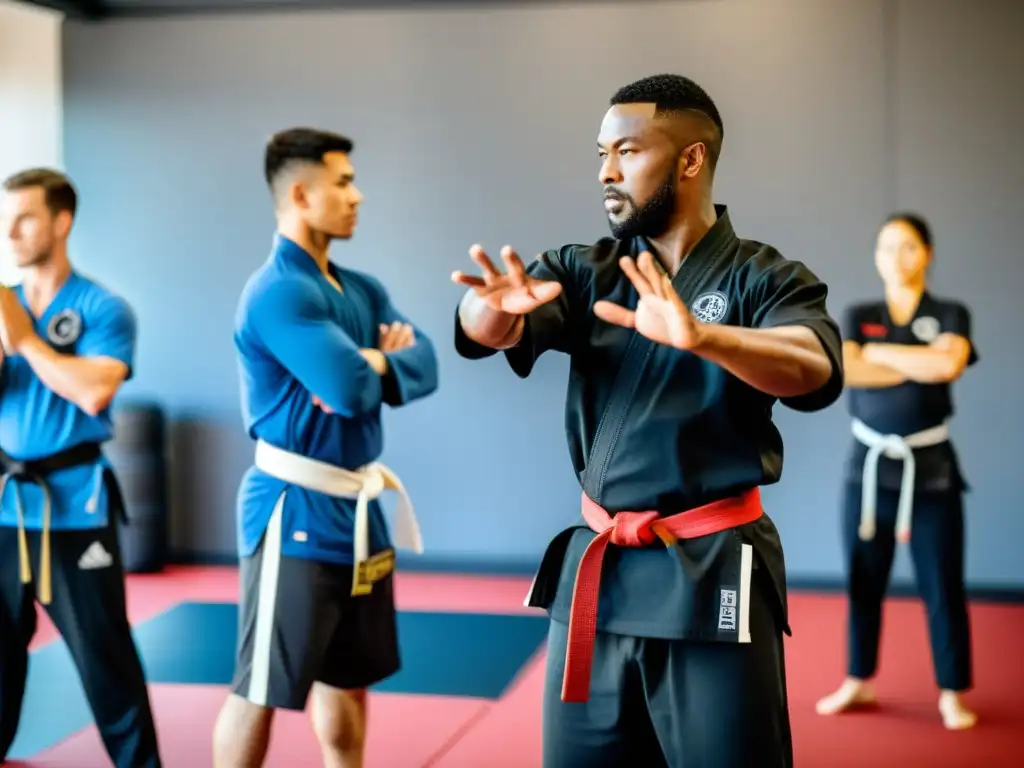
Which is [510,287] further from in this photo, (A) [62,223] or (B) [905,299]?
(B) [905,299]

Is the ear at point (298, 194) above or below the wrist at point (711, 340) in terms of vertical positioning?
above

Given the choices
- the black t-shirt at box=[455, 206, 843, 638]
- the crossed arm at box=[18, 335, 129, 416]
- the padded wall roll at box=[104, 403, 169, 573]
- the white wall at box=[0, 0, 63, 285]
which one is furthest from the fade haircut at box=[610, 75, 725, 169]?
the white wall at box=[0, 0, 63, 285]

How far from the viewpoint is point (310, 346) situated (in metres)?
2.38

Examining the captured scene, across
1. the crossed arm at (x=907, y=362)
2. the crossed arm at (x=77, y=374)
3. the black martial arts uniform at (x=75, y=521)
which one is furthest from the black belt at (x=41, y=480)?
the crossed arm at (x=907, y=362)

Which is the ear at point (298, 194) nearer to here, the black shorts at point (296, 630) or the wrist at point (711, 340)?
the black shorts at point (296, 630)

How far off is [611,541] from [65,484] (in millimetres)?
1683

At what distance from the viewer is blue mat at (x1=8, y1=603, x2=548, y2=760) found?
12.0 ft

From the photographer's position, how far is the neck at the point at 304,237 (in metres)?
2.60

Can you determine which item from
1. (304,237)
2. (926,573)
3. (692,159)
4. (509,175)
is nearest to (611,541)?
(692,159)

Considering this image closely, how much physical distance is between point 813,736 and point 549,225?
286 cm

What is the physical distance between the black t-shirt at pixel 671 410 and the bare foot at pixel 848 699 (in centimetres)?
205

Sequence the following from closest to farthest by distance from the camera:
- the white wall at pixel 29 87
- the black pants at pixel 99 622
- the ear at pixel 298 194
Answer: the ear at pixel 298 194, the black pants at pixel 99 622, the white wall at pixel 29 87

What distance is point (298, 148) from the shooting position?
265 cm

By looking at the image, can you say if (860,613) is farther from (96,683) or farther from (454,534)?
(454,534)
